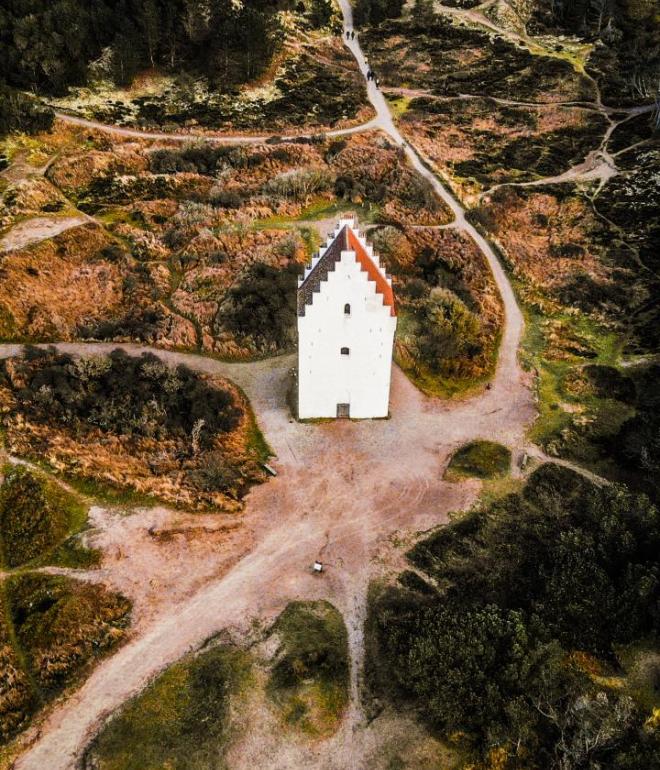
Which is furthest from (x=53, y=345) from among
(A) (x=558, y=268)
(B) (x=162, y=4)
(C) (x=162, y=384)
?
(B) (x=162, y=4)

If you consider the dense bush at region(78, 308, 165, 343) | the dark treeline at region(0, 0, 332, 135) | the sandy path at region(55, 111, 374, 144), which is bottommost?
the dense bush at region(78, 308, 165, 343)

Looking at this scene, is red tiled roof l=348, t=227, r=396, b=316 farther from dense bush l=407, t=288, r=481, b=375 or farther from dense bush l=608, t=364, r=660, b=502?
dense bush l=608, t=364, r=660, b=502

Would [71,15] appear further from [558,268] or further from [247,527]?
[247,527]

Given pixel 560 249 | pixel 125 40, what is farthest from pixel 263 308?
pixel 125 40

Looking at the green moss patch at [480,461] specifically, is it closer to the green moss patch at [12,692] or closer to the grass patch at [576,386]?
the grass patch at [576,386]

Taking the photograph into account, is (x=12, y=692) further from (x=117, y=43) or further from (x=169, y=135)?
(x=117, y=43)

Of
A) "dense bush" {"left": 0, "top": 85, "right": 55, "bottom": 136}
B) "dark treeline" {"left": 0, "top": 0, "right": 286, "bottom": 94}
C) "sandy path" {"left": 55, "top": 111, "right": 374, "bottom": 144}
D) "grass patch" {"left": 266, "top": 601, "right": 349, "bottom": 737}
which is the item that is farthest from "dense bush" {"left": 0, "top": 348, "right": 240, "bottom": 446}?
"dark treeline" {"left": 0, "top": 0, "right": 286, "bottom": 94}
